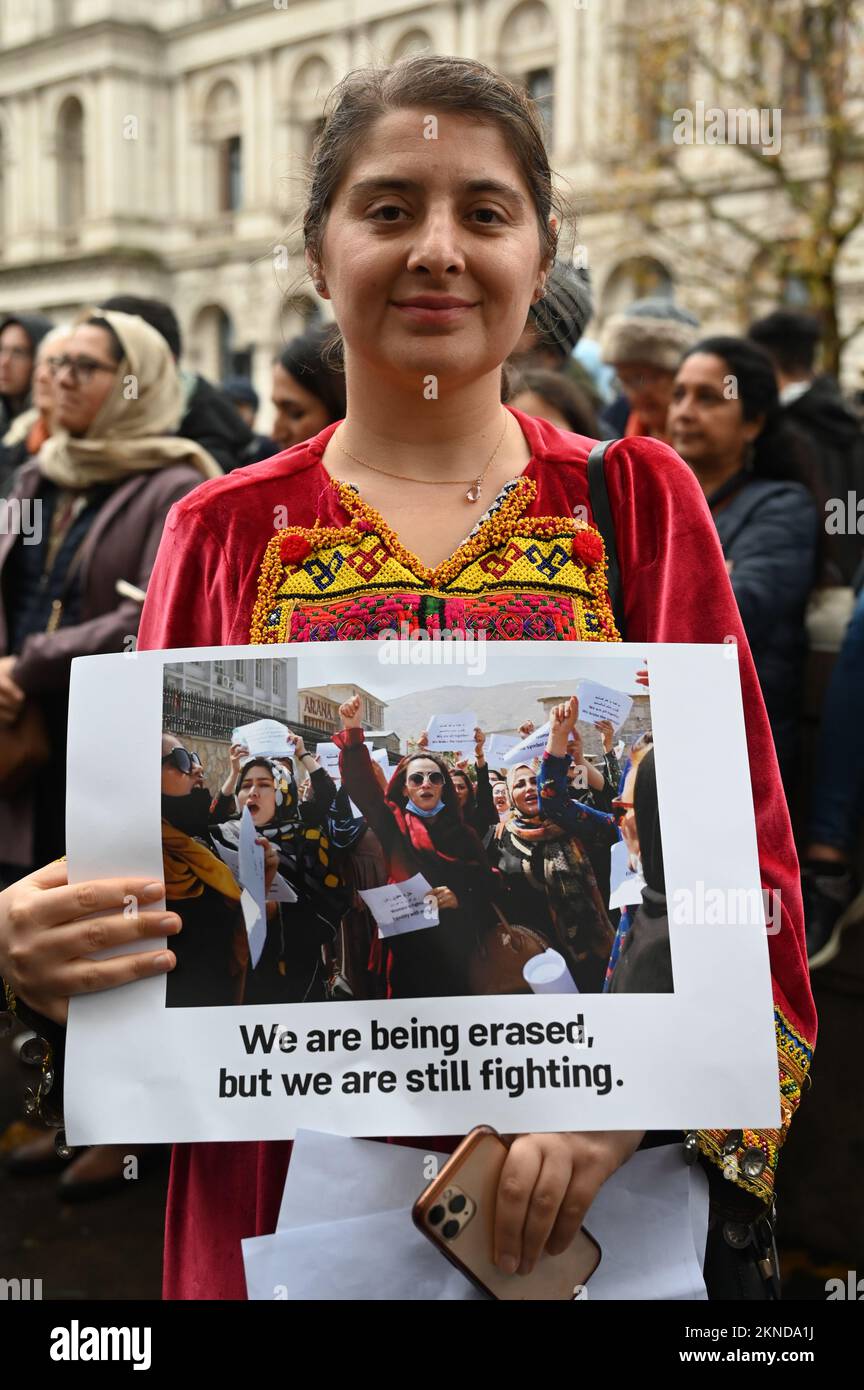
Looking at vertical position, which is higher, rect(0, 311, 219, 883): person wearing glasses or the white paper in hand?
rect(0, 311, 219, 883): person wearing glasses

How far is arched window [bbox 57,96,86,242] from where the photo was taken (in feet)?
130

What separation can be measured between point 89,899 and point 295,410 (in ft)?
9.79

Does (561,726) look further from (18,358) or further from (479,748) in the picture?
(18,358)

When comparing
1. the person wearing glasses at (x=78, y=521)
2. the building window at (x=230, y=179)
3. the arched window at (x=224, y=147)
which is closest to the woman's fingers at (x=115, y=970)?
the person wearing glasses at (x=78, y=521)

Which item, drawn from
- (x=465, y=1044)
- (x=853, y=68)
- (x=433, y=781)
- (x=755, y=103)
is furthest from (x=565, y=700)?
(x=853, y=68)

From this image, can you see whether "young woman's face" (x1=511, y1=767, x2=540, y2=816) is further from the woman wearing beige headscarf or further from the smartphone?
the woman wearing beige headscarf

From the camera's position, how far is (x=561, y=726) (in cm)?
141

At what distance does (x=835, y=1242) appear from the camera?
354 centimetres

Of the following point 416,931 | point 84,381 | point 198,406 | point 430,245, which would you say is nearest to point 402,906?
point 416,931

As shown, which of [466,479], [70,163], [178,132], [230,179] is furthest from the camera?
[70,163]

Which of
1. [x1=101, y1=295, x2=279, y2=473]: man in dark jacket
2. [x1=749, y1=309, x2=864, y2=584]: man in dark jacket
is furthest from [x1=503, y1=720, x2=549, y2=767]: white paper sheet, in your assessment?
[x1=749, y1=309, x2=864, y2=584]: man in dark jacket

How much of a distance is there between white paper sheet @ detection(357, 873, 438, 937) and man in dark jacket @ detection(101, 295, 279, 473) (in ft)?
10.9
